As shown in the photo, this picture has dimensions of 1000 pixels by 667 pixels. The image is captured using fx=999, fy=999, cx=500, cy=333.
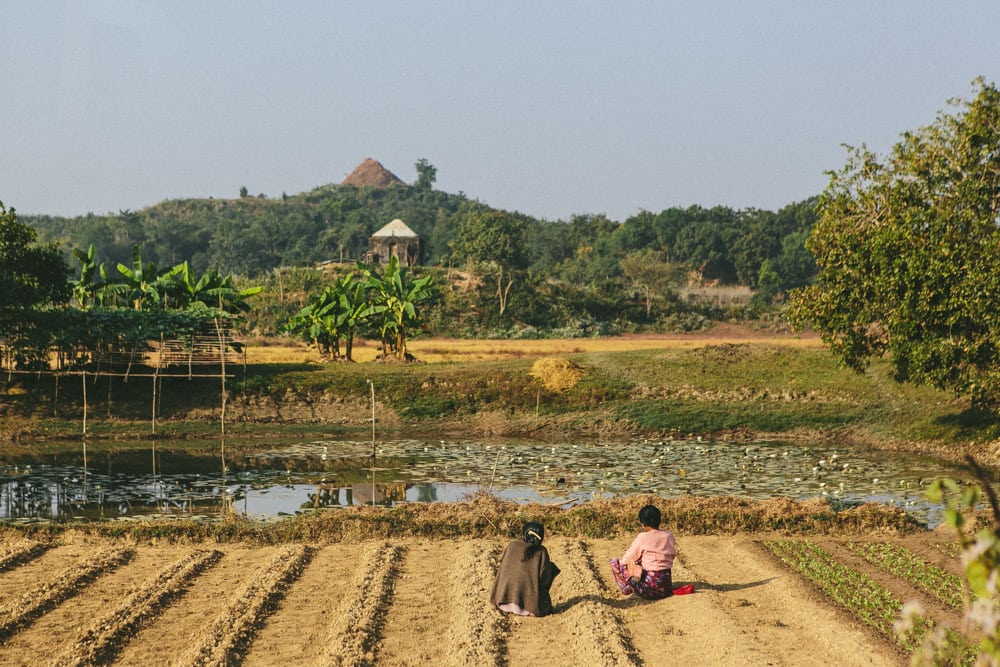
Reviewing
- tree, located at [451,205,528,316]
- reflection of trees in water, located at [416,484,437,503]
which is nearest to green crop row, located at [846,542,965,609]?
reflection of trees in water, located at [416,484,437,503]

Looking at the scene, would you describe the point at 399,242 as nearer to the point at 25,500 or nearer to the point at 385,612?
the point at 25,500

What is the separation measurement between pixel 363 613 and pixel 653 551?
12.1ft

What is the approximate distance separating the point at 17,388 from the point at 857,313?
1022 inches

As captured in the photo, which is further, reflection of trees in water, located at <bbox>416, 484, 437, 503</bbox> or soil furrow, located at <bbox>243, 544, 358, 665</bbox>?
reflection of trees in water, located at <bbox>416, 484, 437, 503</bbox>

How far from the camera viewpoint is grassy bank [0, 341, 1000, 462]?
99.5 feet

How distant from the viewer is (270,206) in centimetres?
17325

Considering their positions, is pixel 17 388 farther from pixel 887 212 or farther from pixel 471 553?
pixel 887 212

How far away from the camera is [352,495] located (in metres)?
22.0

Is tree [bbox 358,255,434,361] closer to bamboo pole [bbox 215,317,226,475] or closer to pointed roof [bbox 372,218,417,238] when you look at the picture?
bamboo pole [bbox 215,317,226,475]

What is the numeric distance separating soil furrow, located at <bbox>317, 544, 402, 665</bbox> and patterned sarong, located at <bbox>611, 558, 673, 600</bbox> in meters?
3.00

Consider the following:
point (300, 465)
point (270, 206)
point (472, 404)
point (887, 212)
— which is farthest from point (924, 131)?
point (270, 206)

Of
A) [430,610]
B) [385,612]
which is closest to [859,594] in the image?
[430,610]

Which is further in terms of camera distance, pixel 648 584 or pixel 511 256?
pixel 511 256

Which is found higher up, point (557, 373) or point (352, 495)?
point (557, 373)
